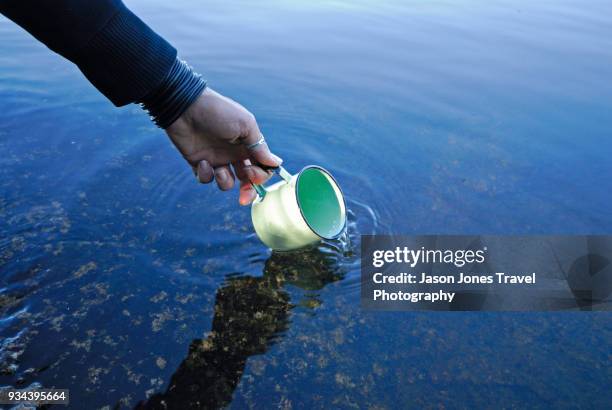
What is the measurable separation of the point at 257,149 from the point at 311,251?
640 mm

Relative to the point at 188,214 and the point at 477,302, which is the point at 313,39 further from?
the point at 477,302

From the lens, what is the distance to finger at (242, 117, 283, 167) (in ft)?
6.77

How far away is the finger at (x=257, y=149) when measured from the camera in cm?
206

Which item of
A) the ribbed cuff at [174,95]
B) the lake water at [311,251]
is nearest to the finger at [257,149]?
the ribbed cuff at [174,95]

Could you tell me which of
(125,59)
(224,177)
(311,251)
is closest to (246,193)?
(224,177)

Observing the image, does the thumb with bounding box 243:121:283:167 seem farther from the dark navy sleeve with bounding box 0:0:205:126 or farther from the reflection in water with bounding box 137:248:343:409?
the reflection in water with bounding box 137:248:343:409

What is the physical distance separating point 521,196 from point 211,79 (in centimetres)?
251

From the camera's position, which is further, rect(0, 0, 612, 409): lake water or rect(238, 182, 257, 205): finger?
rect(238, 182, 257, 205): finger

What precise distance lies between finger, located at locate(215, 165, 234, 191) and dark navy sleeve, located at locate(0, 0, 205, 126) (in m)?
0.40

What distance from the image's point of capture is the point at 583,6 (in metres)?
5.99

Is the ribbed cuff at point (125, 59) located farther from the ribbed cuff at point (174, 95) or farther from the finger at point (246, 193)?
the finger at point (246, 193)

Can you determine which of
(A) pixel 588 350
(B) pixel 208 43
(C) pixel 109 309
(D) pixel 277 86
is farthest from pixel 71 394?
(B) pixel 208 43

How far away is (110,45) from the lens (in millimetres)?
1619

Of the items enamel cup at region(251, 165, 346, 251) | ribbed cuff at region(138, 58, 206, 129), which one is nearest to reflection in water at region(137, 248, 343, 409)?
enamel cup at region(251, 165, 346, 251)
